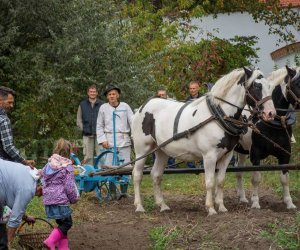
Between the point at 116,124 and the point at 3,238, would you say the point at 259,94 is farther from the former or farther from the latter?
the point at 3,238

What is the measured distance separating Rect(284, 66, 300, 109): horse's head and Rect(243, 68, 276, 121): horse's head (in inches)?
26.0

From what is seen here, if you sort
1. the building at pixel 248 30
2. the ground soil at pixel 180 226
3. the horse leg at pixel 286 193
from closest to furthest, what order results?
the ground soil at pixel 180 226
the horse leg at pixel 286 193
the building at pixel 248 30

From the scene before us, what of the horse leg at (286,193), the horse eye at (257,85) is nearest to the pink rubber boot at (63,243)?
the horse eye at (257,85)

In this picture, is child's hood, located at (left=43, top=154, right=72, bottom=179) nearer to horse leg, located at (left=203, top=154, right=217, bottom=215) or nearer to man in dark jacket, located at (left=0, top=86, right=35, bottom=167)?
man in dark jacket, located at (left=0, top=86, right=35, bottom=167)

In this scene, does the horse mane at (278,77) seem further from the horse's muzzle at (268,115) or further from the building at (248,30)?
the building at (248,30)

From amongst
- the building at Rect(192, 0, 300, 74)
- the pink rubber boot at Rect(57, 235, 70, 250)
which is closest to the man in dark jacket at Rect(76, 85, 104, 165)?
the pink rubber boot at Rect(57, 235, 70, 250)

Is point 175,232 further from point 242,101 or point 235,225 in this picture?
point 242,101

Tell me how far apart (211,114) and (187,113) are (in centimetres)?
53

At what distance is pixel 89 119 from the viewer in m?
12.9

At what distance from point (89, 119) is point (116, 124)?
4.01ft

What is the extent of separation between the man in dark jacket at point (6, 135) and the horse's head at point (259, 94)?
2943mm

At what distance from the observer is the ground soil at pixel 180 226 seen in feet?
25.9

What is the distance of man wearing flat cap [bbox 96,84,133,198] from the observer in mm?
11789

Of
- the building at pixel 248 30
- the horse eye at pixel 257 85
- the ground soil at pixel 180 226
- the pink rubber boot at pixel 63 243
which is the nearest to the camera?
the pink rubber boot at pixel 63 243
